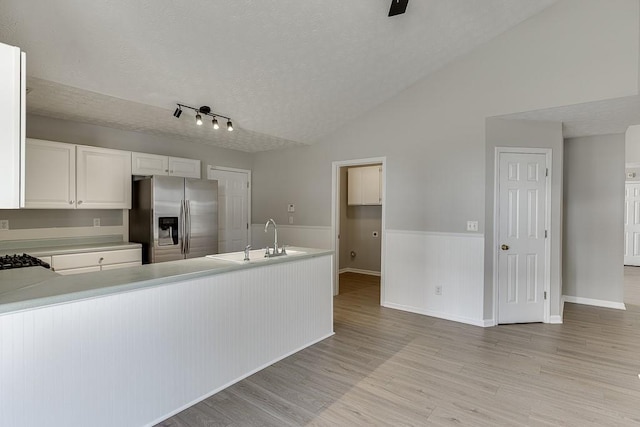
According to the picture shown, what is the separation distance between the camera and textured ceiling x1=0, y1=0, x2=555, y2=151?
242 centimetres

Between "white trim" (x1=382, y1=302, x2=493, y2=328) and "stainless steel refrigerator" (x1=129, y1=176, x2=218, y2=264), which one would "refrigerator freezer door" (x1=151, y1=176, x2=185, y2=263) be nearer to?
"stainless steel refrigerator" (x1=129, y1=176, x2=218, y2=264)

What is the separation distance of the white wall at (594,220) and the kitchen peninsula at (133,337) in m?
4.36

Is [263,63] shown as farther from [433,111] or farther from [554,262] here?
[554,262]

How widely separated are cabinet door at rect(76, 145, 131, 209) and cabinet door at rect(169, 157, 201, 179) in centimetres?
60

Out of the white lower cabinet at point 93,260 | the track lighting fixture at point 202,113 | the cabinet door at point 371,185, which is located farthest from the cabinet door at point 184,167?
the cabinet door at point 371,185

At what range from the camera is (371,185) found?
6516 mm

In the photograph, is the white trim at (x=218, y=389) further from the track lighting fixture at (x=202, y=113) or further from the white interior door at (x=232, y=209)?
the white interior door at (x=232, y=209)

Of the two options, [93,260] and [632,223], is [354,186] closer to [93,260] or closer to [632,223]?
[93,260]

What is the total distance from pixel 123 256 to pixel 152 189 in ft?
2.75

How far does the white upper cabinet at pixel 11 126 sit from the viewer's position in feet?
4.49

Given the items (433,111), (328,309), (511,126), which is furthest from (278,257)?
(511,126)

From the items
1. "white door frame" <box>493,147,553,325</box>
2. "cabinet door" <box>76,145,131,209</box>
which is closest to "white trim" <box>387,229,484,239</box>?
"white door frame" <box>493,147,553,325</box>

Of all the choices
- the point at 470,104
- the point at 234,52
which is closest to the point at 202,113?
the point at 234,52

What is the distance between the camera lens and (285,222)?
18.8 feet
